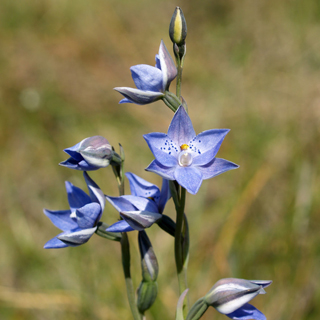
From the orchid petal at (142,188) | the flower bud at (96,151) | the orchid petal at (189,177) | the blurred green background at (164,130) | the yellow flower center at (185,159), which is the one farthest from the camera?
the blurred green background at (164,130)

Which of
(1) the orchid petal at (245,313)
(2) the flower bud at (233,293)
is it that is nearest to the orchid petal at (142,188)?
(2) the flower bud at (233,293)

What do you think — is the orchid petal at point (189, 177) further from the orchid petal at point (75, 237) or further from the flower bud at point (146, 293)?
the flower bud at point (146, 293)

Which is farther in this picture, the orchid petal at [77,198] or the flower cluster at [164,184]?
the orchid petal at [77,198]

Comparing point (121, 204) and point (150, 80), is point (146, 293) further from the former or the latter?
point (150, 80)

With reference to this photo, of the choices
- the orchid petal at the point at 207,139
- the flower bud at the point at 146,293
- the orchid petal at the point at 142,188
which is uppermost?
the orchid petal at the point at 207,139

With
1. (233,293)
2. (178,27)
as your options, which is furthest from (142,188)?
(178,27)

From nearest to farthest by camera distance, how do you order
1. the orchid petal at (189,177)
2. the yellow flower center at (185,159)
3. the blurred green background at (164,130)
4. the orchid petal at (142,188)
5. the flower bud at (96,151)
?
the orchid petal at (189,177), the flower bud at (96,151), the yellow flower center at (185,159), the orchid petal at (142,188), the blurred green background at (164,130)
